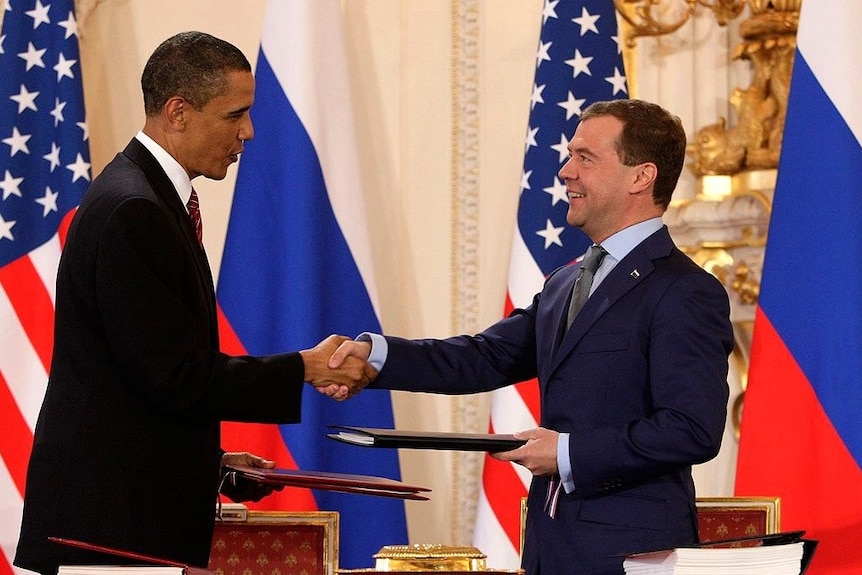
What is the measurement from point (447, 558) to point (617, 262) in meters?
0.69

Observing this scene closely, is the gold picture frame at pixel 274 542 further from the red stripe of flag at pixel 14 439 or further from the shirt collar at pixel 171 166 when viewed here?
the red stripe of flag at pixel 14 439

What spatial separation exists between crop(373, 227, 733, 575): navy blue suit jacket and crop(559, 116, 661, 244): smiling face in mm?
85

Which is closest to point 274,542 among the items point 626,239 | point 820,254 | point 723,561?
point 626,239

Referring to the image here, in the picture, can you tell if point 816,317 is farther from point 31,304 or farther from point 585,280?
point 31,304

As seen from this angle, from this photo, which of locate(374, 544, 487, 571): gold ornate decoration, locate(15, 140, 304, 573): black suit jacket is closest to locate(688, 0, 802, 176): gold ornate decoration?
locate(374, 544, 487, 571): gold ornate decoration

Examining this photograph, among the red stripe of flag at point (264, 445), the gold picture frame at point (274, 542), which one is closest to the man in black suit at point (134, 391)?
the gold picture frame at point (274, 542)

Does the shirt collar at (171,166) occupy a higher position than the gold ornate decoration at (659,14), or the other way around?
the gold ornate decoration at (659,14)

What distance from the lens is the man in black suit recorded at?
225 centimetres

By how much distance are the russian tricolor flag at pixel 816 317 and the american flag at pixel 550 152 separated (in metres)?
0.60

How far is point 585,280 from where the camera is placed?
105 inches

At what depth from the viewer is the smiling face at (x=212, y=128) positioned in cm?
253

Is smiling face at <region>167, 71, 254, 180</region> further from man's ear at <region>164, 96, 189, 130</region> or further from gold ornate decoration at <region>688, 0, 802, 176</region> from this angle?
gold ornate decoration at <region>688, 0, 802, 176</region>

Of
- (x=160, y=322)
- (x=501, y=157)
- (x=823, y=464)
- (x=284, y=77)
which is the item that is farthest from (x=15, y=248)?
(x=823, y=464)

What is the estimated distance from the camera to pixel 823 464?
11.5 feet
